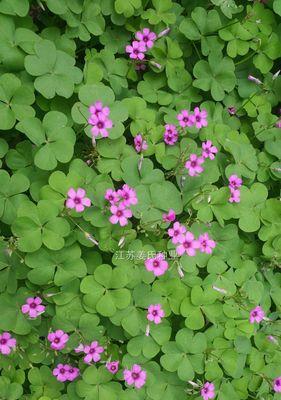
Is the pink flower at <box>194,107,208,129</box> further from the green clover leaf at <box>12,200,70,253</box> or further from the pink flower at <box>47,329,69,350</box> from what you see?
the pink flower at <box>47,329,69,350</box>

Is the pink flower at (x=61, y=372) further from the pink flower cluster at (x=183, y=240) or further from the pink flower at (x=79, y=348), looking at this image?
the pink flower cluster at (x=183, y=240)

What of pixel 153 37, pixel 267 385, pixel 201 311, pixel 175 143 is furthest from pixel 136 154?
pixel 267 385

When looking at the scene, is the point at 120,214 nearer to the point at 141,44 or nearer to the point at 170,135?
the point at 170,135

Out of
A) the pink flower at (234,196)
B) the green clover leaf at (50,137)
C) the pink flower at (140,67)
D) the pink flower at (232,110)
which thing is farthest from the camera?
the pink flower at (232,110)

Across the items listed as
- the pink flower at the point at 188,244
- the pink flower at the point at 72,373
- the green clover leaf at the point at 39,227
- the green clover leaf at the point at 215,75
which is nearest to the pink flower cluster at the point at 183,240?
the pink flower at the point at 188,244

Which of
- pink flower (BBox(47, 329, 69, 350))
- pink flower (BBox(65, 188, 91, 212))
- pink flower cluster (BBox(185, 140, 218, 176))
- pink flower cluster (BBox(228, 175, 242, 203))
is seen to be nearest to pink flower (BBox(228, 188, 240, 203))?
pink flower cluster (BBox(228, 175, 242, 203))

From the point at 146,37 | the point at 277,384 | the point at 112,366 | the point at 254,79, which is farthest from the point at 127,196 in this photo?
the point at 277,384
